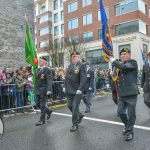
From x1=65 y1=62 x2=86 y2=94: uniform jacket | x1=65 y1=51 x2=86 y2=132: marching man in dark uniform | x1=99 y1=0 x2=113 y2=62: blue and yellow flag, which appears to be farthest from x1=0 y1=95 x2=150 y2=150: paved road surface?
x1=99 y1=0 x2=113 y2=62: blue and yellow flag

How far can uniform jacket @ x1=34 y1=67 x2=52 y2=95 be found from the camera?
311 inches

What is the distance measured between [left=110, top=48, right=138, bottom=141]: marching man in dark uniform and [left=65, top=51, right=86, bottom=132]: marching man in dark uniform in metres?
1.14

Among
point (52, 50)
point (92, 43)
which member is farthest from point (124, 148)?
point (52, 50)

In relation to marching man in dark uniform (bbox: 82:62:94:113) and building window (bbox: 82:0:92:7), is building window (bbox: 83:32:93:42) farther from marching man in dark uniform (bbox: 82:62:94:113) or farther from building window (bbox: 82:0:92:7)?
marching man in dark uniform (bbox: 82:62:94:113)

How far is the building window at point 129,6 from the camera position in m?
36.6

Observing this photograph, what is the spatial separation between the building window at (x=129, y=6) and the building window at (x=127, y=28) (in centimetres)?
170

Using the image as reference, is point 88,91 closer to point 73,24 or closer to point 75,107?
point 75,107

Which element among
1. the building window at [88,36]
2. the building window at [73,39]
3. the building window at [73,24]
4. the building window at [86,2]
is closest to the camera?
the building window at [73,39]

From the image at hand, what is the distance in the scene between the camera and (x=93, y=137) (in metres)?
6.25

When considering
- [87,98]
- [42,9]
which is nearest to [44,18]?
[42,9]

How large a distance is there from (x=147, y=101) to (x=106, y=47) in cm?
243

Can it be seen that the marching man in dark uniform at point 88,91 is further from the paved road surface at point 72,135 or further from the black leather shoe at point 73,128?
the black leather shoe at point 73,128

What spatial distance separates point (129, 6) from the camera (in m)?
37.2

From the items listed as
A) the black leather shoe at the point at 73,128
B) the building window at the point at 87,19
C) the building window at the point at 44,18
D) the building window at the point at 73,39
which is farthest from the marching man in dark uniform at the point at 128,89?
the building window at the point at 44,18
